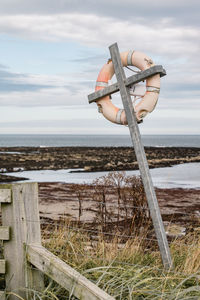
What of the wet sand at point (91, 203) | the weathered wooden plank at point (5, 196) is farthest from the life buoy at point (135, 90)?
the wet sand at point (91, 203)

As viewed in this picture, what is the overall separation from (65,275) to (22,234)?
1.94 feet

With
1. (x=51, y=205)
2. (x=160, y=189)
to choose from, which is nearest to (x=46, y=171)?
(x=160, y=189)

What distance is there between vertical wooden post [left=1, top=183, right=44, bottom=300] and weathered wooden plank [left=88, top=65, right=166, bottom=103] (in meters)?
1.41

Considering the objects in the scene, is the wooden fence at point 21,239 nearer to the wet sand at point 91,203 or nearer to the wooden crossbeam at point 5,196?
the wooden crossbeam at point 5,196

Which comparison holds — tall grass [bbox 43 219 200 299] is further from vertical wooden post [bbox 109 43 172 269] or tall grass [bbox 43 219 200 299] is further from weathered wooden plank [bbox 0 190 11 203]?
weathered wooden plank [bbox 0 190 11 203]

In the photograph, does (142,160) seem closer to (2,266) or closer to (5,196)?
(5,196)

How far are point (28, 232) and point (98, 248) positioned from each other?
1288mm

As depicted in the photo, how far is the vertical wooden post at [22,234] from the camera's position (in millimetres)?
3438

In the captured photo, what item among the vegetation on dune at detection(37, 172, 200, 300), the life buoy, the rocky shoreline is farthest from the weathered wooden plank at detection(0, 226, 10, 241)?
the rocky shoreline

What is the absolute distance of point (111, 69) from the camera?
4.50 m

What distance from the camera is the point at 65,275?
10.0 feet

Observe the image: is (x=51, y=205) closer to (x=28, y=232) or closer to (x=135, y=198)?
(x=135, y=198)

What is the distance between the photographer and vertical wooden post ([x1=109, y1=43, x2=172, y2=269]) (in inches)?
159

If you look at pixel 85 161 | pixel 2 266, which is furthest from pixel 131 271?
pixel 85 161
